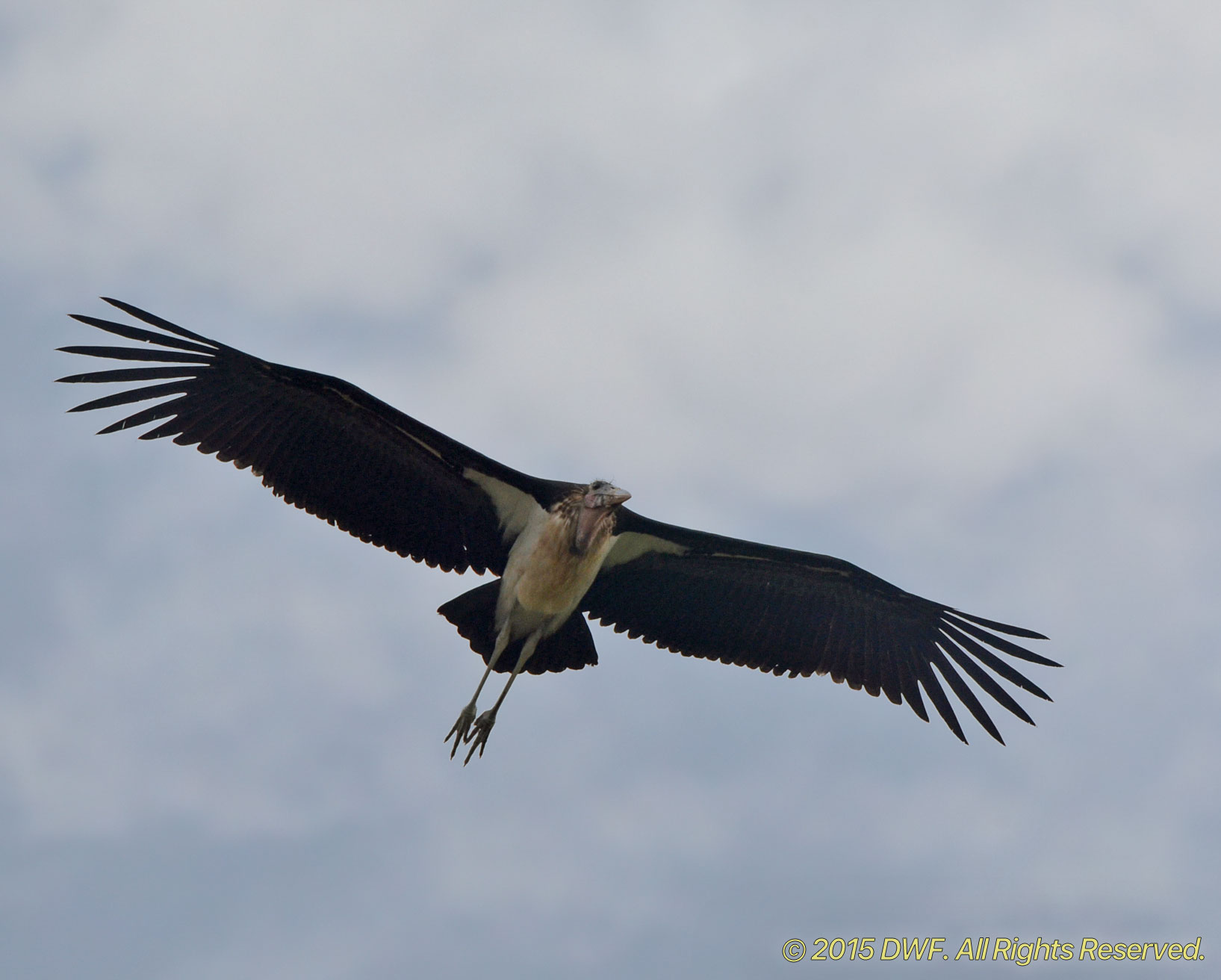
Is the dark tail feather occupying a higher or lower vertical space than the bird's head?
lower

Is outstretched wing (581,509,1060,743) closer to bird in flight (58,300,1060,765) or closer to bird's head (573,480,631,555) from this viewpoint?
bird in flight (58,300,1060,765)

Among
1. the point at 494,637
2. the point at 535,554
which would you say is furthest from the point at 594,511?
the point at 494,637

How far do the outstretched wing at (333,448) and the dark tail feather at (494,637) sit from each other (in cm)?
35

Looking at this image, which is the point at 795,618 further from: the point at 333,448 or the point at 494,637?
the point at 333,448

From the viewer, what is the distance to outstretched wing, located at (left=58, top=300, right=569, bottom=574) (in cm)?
1359

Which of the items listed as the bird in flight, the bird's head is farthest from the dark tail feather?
the bird's head

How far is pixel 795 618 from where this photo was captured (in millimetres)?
15656

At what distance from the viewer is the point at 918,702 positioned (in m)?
15.5

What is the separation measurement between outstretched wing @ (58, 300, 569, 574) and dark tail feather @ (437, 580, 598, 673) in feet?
1.14

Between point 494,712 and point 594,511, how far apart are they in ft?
6.92

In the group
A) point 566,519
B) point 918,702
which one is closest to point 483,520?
point 566,519

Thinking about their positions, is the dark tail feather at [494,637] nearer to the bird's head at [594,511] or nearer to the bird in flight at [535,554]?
the bird in flight at [535,554]

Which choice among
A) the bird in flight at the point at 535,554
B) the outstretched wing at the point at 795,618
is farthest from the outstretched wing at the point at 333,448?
the outstretched wing at the point at 795,618

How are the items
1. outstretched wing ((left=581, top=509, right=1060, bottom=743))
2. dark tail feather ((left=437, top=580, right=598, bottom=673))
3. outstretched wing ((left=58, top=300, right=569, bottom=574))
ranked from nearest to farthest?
outstretched wing ((left=58, top=300, right=569, bottom=574))
dark tail feather ((left=437, top=580, right=598, bottom=673))
outstretched wing ((left=581, top=509, right=1060, bottom=743))
